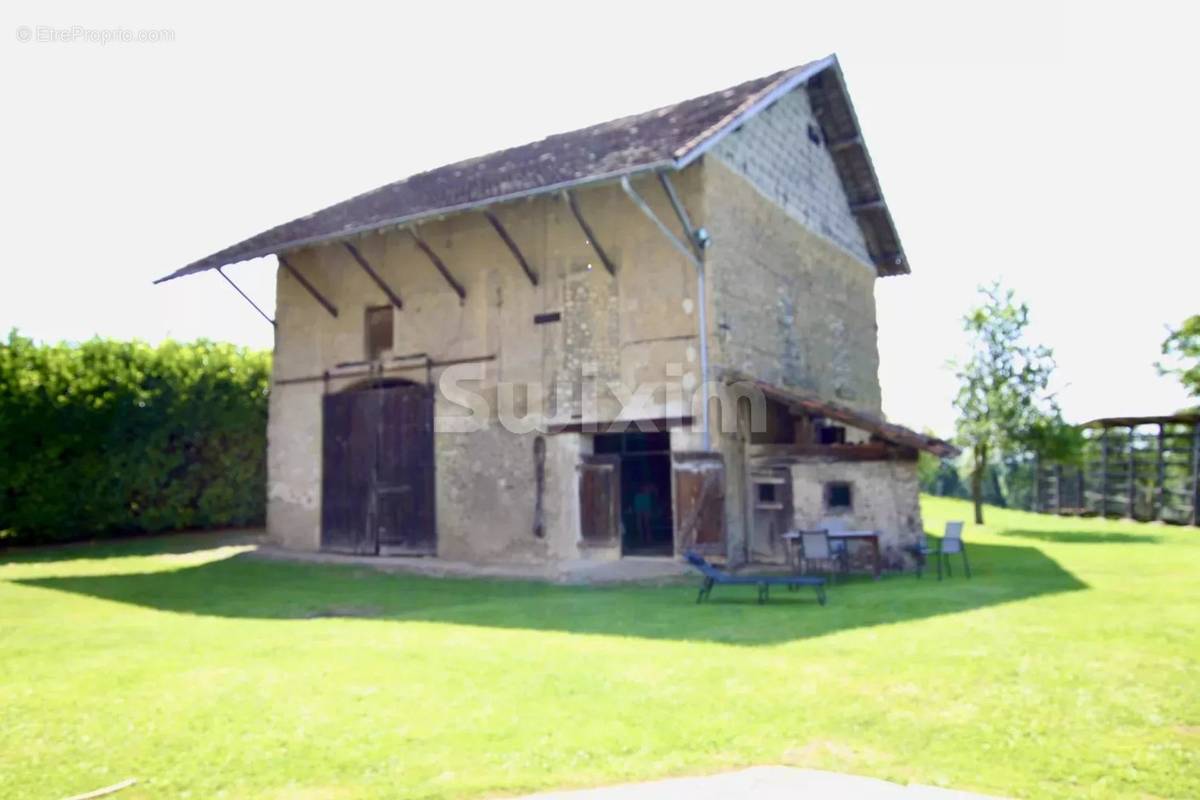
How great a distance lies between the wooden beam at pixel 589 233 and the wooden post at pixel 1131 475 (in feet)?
52.9

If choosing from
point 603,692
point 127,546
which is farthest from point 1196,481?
point 127,546

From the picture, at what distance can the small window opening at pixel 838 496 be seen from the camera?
12.1 meters

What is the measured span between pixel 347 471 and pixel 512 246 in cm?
548

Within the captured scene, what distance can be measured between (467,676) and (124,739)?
2130mm

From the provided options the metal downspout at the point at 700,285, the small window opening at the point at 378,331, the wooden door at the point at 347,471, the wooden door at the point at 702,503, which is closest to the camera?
the wooden door at the point at 702,503

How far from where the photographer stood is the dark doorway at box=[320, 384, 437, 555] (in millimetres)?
14367

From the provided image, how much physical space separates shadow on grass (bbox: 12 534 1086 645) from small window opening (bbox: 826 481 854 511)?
48.1 inches

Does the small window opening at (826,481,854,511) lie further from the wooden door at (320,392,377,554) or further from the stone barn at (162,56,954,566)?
the wooden door at (320,392,377,554)

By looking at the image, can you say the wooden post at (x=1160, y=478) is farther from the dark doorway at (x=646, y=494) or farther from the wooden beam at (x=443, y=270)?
the wooden beam at (x=443, y=270)

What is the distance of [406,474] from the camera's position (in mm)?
14609

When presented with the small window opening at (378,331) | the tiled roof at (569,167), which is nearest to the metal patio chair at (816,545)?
the tiled roof at (569,167)

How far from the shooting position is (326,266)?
15.9m

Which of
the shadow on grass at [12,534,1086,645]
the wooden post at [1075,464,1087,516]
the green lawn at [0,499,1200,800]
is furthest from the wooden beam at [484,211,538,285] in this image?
the wooden post at [1075,464,1087,516]

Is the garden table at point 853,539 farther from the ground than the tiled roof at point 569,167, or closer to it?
closer to it
